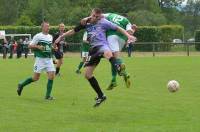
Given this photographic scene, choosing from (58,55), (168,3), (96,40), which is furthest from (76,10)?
(96,40)

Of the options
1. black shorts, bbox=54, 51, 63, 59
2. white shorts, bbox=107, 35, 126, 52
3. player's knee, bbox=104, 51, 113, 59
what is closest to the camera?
player's knee, bbox=104, 51, 113, 59

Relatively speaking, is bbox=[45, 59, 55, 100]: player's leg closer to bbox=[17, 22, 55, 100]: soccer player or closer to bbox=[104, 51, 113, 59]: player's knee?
bbox=[17, 22, 55, 100]: soccer player

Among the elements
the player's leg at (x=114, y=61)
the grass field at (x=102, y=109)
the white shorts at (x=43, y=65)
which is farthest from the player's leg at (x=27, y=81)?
the player's leg at (x=114, y=61)

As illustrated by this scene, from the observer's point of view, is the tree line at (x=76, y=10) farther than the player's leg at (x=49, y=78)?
Yes

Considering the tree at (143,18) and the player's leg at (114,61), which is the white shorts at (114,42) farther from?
the tree at (143,18)

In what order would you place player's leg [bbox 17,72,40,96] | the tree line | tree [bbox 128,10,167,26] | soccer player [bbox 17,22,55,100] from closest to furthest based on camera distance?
soccer player [bbox 17,22,55,100] < player's leg [bbox 17,72,40,96] < tree [bbox 128,10,167,26] < the tree line

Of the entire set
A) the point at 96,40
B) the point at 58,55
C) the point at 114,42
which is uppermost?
the point at 96,40

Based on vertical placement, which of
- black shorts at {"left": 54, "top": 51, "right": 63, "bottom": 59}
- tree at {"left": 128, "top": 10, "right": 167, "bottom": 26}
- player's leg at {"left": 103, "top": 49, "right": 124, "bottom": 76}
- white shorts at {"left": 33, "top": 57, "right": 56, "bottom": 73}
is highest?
player's leg at {"left": 103, "top": 49, "right": 124, "bottom": 76}

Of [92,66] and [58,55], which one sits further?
[58,55]

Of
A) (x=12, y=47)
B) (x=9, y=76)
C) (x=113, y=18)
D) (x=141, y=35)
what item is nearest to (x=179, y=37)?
(x=141, y=35)

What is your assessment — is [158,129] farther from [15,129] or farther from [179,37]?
[179,37]

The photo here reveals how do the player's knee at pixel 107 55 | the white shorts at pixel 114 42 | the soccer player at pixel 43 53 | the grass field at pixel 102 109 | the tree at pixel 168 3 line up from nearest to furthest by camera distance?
the grass field at pixel 102 109, the player's knee at pixel 107 55, the soccer player at pixel 43 53, the white shorts at pixel 114 42, the tree at pixel 168 3

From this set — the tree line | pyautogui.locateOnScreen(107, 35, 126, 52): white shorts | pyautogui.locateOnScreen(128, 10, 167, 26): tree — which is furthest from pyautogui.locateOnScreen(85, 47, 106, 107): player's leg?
pyautogui.locateOnScreen(128, 10, 167, 26): tree

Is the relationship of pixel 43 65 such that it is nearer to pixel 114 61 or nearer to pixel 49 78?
pixel 49 78
